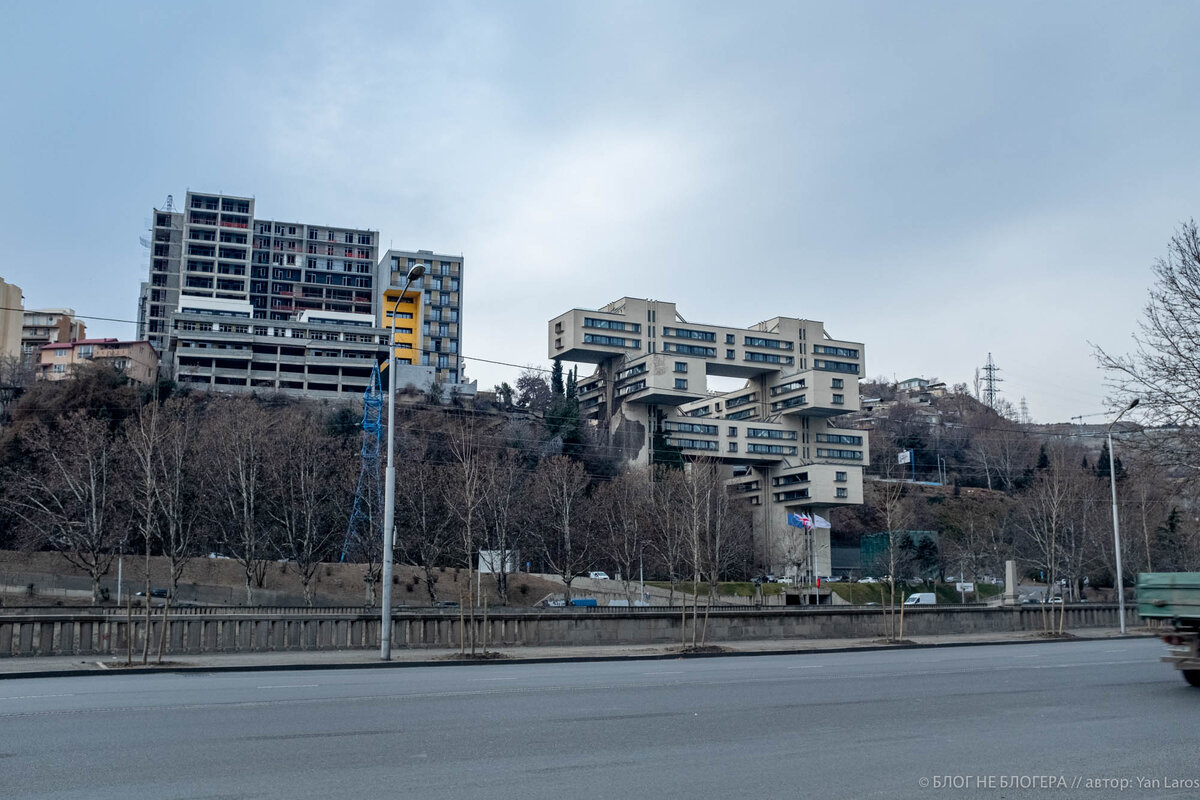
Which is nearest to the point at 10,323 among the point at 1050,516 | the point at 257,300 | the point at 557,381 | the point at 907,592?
the point at 257,300

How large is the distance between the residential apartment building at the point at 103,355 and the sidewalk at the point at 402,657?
325ft

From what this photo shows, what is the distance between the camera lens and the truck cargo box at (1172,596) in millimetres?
14602

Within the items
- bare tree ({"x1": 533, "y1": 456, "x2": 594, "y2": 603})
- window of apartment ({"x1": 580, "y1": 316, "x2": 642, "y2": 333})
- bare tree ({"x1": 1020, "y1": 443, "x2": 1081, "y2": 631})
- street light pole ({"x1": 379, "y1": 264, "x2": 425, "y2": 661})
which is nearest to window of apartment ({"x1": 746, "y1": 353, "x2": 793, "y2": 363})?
window of apartment ({"x1": 580, "y1": 316, "x2": 642, "y2": 333})

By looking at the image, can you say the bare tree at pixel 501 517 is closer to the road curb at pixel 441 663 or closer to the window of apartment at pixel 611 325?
the window of apartment at pixel 611 325

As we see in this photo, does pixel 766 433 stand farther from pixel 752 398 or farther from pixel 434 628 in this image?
pixel 434 628

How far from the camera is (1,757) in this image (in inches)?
377

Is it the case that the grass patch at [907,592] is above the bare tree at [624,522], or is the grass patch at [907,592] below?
below

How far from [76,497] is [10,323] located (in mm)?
93988

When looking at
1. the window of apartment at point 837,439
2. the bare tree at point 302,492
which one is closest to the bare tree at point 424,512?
the bare tree at point 302,492

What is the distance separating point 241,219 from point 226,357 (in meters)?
34.2

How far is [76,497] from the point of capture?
61531 mm

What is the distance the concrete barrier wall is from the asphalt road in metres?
4.69

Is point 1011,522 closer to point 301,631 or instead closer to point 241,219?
point 301,631

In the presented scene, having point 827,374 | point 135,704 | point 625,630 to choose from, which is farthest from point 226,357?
A: point 135,704
